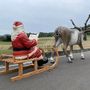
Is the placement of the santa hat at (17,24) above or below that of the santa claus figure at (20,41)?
above

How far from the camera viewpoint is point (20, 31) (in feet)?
10.6

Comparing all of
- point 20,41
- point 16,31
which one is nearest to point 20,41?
point 20,41

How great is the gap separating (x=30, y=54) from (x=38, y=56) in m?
0.35

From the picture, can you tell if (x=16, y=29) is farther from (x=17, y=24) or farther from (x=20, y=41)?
(x=20, y=41)

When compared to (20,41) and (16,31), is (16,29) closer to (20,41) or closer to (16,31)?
(16,31)

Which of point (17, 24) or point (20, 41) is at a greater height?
point (17, 24)

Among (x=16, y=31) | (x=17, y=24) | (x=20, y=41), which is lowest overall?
(x=20, y=41)

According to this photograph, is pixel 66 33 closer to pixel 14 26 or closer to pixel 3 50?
pixel 14 26

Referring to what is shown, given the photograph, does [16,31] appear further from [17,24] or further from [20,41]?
[20,41]

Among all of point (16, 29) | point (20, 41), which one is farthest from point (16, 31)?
point (20, 41)

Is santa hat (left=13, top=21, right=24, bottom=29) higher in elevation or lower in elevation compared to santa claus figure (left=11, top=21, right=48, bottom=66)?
higher

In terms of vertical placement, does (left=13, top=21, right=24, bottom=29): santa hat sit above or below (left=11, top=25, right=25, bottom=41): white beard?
above

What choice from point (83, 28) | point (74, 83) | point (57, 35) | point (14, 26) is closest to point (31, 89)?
point (74, 83)

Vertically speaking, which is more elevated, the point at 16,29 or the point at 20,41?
the point at 16,29
